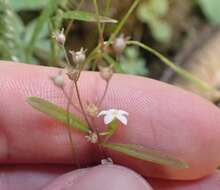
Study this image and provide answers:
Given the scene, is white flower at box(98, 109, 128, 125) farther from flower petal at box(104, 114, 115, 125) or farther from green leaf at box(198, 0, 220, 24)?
green leaf at box(198, 0, 220, 24)

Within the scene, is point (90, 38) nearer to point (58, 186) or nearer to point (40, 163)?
point (40, 163)

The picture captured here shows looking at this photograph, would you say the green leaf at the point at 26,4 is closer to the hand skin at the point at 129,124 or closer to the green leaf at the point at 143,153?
the hand skin at the point at 129,124

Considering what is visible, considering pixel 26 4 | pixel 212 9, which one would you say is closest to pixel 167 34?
pixel 212 9

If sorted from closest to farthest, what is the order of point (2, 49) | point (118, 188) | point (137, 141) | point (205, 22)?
1. point (118, 188)
2. point (137, 141)
3. point (2, 49)
4. point (205, 22)

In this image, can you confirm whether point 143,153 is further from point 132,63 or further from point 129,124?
point 132,63

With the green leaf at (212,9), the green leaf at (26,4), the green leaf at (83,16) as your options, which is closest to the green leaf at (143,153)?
the green leaf at (83,16)

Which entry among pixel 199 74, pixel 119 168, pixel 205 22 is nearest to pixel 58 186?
pixel 119 168

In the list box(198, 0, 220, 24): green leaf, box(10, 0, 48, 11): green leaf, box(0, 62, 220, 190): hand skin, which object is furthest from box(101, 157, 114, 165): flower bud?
box(198, 0, 220, 24): green leaf
